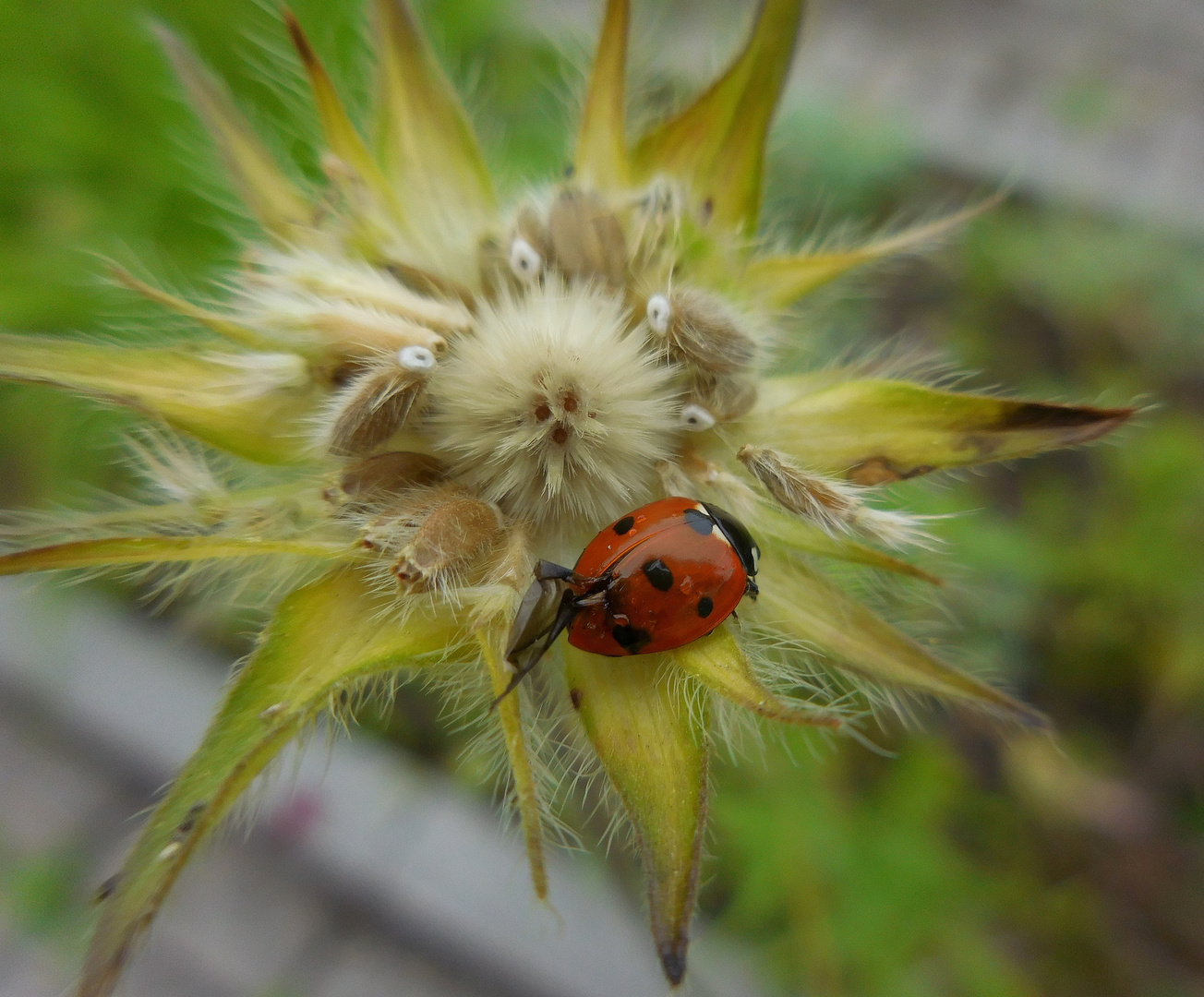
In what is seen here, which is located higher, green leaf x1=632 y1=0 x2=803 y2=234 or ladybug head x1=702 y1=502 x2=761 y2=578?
green leaf x1=632 y1=0 x2=803 y2=234

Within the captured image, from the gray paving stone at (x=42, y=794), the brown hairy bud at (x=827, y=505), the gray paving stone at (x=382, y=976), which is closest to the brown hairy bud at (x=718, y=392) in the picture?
the brown hairy bud at (x=827, y=505)

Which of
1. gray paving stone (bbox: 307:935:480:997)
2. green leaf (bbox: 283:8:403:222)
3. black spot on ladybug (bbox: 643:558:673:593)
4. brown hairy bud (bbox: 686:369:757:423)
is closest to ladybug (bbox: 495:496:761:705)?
black spot on ladybug (bbox: 643:558:673:593)

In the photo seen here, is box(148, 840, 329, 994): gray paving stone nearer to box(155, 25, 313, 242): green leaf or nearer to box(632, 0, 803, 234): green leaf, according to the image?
box(155, 25, 313, 242): green leaf

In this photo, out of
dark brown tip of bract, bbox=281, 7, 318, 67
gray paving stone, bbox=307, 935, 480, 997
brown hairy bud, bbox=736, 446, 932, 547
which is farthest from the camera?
gray paving stone, bbox=307, 935, 480, 997

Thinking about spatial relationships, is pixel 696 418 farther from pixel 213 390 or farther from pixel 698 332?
pixel 213 390

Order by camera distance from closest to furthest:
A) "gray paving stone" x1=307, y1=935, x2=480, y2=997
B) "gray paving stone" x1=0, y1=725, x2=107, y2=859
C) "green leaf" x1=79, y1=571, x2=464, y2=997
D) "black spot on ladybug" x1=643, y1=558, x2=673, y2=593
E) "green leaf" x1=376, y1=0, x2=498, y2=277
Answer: "green leaf" x1=79, y1=571, x2=464, y2=997 → "black spot on ladybug" x1=643, y1=558, x2=673, y2=593 → "green leaf" x1=376, y1=0, x2=498, y2=277 → "gray paving stone" x1=307, y1=935, x2=480, y2=997 → "gray paving stone" x1=0, y1=725, x2=107, y2=859

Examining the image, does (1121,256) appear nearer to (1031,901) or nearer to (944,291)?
(944,291)
